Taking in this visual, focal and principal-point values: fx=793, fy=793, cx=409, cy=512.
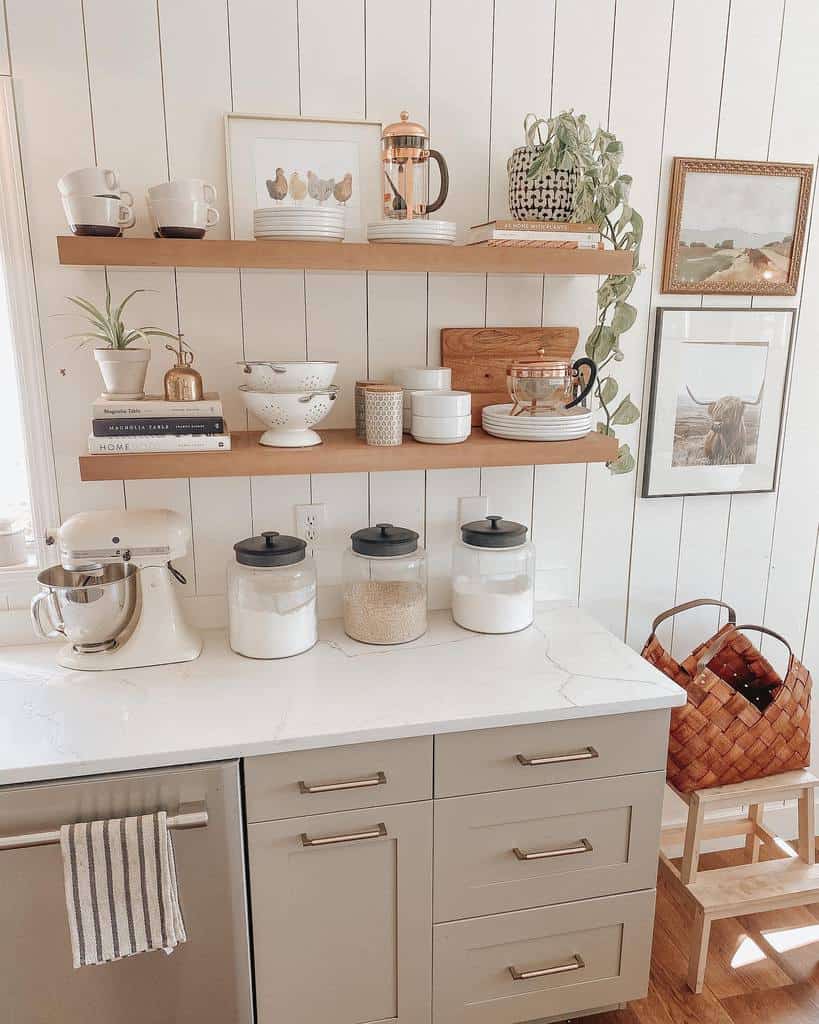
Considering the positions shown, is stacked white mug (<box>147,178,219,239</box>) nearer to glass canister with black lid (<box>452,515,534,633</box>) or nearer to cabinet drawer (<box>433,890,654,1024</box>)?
glass canister with black lid (<box>452,515,534,633</box>)

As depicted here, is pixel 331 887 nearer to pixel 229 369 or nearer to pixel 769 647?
pixel 229 369

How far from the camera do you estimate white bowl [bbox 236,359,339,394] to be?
1680mm

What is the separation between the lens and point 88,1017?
4.94 ft

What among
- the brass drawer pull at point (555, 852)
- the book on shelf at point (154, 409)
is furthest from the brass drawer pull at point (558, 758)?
the book on shelf at point (154, 409)

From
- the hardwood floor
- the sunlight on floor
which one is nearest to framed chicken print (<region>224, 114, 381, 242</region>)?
the hardwood floor

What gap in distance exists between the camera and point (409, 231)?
1.66 meters

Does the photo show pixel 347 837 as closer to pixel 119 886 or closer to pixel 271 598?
pixel 119 886

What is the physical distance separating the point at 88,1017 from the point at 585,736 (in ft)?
3.61

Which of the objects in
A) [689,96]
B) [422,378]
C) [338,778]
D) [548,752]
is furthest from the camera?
[689,96]

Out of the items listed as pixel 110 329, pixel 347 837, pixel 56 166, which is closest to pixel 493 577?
pixel 347 837

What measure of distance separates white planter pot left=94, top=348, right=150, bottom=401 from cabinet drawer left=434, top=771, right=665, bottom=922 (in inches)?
42.0

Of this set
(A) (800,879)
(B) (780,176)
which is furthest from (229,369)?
(A) (800,879)

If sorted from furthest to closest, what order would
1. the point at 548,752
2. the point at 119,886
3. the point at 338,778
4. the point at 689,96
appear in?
the point at 689,96 → the point at 548,752 → the point at 338,778 → the point at 119,886

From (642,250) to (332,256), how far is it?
2.78 ft
